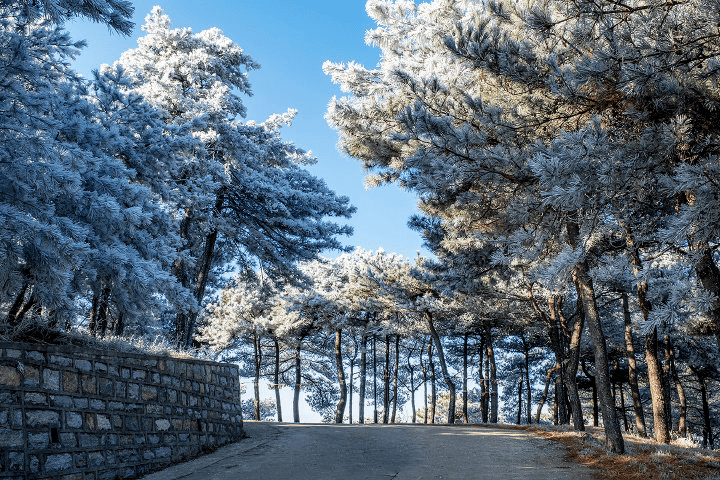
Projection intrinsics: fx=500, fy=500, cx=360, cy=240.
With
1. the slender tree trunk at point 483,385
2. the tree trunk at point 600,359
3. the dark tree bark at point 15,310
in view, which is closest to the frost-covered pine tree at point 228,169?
the dark tree bark at point 15,310

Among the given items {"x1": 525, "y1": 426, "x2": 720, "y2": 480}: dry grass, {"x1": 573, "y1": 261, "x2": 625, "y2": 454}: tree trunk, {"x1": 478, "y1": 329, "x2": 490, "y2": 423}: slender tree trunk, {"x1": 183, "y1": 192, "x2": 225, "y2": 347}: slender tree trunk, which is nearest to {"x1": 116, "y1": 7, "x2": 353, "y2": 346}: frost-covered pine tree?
{"x1": 183, "y1": 192, "x2": 225, "y2": 347}: slender tree trunk

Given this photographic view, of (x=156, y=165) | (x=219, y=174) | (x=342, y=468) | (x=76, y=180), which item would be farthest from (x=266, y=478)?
(x=219, y=174)

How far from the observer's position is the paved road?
20.5 ft

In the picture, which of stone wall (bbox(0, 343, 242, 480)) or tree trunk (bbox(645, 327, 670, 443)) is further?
tree trunk (bbox(645, 327, 670, 443))

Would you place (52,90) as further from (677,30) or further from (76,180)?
(677,30)

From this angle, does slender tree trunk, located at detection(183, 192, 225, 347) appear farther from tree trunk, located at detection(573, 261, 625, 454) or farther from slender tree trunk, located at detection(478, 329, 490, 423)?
slender tree trunk, located at detection(478, 329, 490, 423)

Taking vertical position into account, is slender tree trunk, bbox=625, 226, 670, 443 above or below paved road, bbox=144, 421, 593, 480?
above

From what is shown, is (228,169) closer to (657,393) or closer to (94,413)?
(94,413)

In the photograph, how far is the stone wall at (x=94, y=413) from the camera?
196 inches

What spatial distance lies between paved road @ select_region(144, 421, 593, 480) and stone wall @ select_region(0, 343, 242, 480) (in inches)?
18.6

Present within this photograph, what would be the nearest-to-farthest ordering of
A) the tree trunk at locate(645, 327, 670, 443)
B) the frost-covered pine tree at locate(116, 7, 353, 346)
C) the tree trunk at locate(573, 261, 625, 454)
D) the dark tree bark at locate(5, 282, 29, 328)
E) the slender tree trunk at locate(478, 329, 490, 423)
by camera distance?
the dark tree bark at locate(5, 282, 29, 328), the tree trunk at locate(573, 261, 625, 454), the tree trunk at locate(645, 327, 670, 443), the frost-covered pine tree at locate(116, 7, 353, 346), the slender tree trunk at locate(478, 329, 490, 423)

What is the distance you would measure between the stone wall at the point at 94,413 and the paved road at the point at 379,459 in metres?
0.47

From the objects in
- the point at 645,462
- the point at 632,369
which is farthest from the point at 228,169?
the point at 632,369

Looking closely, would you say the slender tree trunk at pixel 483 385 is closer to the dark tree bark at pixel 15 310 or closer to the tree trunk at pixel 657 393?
the tree trunk at pixel 657 393
